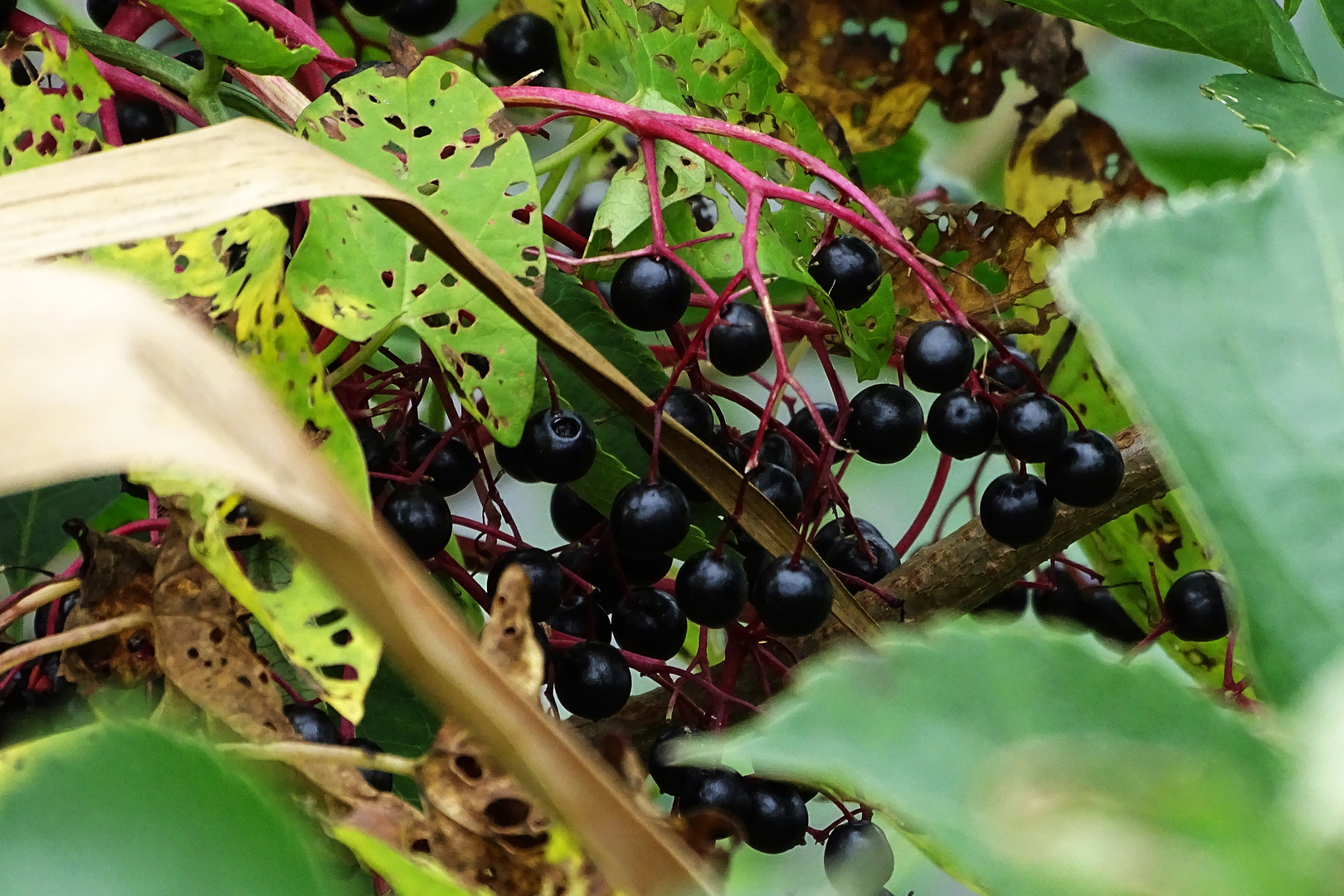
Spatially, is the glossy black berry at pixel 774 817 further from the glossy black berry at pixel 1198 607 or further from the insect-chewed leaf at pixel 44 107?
the insect-chewed leaf at pixel 44 107

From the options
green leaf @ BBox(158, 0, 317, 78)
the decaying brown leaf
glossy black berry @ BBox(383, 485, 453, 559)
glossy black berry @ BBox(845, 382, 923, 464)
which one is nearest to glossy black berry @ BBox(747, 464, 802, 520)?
glossy black berry @ BBox(845, 382, 923, 464)

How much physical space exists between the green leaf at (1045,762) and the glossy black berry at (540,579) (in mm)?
308

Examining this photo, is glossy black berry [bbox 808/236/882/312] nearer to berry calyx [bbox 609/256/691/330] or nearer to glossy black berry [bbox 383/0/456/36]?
berry calyx [bbox 609/256/691/330]

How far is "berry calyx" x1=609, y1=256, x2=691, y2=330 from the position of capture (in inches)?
20.5

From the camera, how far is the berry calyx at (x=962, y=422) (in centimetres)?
57

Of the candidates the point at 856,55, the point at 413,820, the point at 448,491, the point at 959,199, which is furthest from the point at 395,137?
the point at 959,199

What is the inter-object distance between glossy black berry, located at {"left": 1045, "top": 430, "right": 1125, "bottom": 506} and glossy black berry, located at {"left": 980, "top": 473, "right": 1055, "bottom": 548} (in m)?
0.02

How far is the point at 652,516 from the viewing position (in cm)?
52

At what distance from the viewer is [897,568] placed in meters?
0.66

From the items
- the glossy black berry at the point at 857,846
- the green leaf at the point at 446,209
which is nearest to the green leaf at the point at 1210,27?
the green leaf at the point at 446,209

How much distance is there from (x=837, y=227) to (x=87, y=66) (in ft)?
1.02

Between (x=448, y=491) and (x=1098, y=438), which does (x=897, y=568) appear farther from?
(x=448, y=491)

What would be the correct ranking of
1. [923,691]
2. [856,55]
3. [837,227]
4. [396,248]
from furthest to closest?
1. [856,55]
2. [837,227]
3. [396,248]
4. [923,691]

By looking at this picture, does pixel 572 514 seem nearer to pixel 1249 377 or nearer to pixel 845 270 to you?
pixel 845 270
